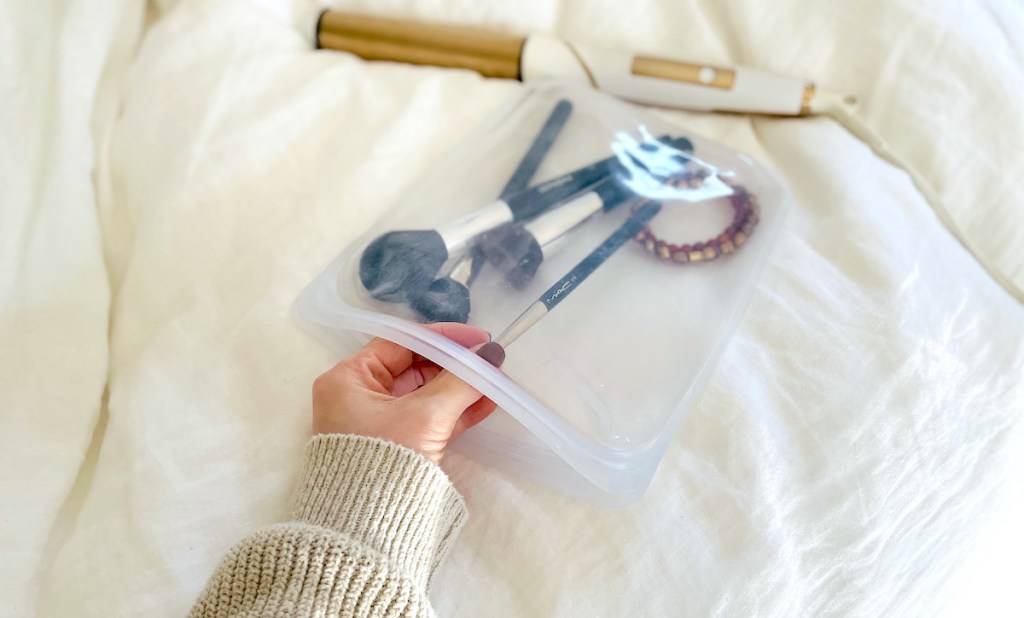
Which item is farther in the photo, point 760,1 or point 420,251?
point 760,1

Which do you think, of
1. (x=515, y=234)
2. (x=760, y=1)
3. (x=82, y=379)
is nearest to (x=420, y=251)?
(x=515, y=234)

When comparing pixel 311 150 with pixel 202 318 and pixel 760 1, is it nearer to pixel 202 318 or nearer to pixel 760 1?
pixel 202 318

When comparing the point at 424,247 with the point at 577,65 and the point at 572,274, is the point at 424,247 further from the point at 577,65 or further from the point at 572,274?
the point at 577,65

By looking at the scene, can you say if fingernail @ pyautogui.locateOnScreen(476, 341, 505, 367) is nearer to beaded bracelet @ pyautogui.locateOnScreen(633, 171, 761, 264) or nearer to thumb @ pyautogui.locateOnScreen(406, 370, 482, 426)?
thumb @ pyautogui.locateOnScreen(406, 370, 482, 426)

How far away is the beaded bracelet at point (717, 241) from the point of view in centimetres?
46

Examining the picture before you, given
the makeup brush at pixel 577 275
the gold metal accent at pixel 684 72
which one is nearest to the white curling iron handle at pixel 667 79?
the gold metal accent at pixel 684 72

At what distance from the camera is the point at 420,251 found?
424mm

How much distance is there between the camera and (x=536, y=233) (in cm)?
45

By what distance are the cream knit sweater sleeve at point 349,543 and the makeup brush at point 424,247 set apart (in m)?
0.09

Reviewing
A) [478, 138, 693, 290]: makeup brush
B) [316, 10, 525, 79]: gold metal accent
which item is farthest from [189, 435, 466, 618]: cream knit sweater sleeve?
[316, 10, 525, 79]: gold metal accent

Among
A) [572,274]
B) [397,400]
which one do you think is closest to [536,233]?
[572,274]

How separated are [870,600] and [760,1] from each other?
39 centimetres

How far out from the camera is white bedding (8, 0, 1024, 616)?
1.16ft

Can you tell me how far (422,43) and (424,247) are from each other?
21 centimetres
